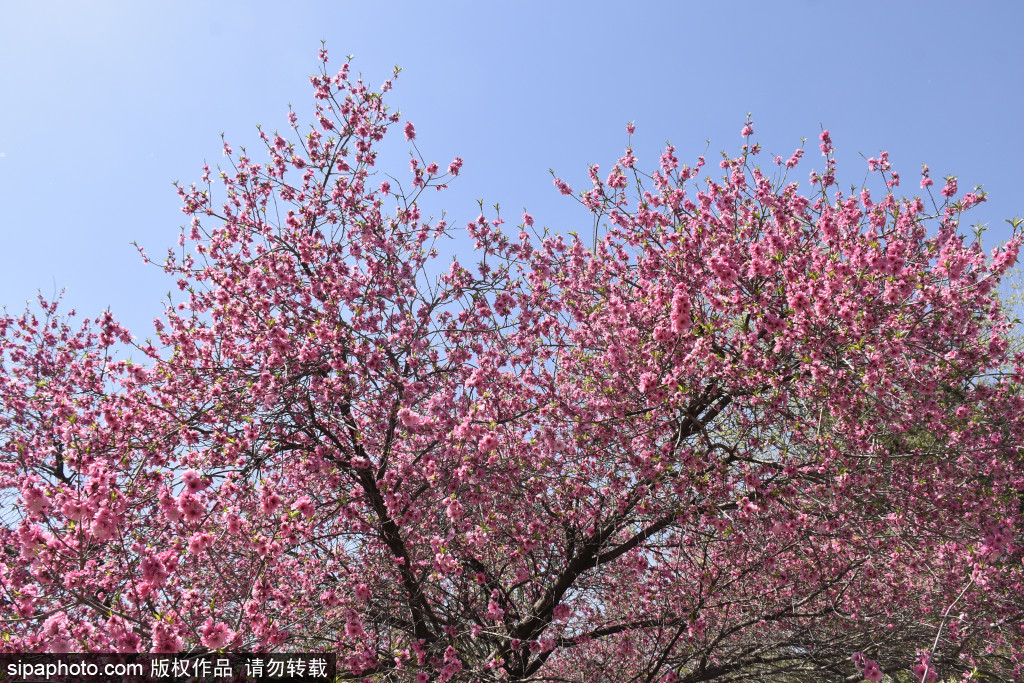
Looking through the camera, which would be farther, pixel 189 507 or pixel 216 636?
pixel 189 507

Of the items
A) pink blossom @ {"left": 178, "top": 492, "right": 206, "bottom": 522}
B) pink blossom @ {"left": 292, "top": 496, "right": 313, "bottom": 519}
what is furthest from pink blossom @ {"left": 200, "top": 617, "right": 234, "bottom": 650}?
pink blossom @ {"left": 292, "top": 496, "right": 313, "bottom": 519}

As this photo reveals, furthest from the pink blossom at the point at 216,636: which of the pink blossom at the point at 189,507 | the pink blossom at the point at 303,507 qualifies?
the pink blossom at the point at 303,507

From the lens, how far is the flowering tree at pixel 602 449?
18.7ft

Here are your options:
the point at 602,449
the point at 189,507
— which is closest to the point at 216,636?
the point at 189,507

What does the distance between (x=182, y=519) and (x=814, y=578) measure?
22.8ft

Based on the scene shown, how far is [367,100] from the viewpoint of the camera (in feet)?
28.6

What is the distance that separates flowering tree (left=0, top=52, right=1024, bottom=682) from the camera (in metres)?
5.70

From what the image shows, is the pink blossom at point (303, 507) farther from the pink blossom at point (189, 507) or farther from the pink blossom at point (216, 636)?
the pink blossom at point (216, 636)

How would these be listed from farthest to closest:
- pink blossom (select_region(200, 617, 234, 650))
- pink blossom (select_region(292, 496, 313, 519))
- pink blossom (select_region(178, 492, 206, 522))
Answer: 1. pink blossom (select_region(292, 496, 313, 519))
2. pink blossom (select_region(178, 492, 206, 522))
3. pink blossom (select_region(200, 617, 234, 650))

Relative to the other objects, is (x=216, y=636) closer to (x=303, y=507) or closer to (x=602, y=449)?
(x=303, y=507)

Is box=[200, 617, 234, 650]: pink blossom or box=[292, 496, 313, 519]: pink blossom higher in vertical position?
box=[292, 496, 313, 519]: pink blossom

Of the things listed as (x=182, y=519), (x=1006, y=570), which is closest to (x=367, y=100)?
(x=182, y=519)

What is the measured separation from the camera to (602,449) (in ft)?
22.4

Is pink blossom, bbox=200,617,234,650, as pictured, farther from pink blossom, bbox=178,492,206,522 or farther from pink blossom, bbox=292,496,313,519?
pink blossom, bbox=292,496,313,519
